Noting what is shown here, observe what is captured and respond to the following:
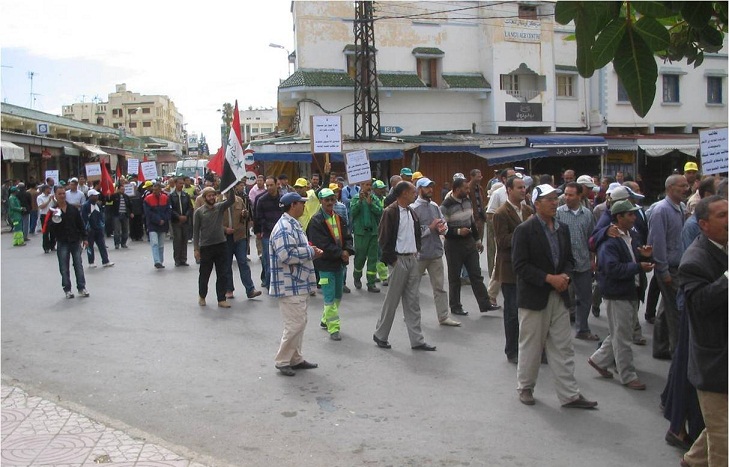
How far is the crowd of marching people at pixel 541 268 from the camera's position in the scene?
4.13 meters

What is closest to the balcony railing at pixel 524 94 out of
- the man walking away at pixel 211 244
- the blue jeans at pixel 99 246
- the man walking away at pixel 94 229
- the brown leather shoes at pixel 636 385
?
the man walking away at pixel 94 229

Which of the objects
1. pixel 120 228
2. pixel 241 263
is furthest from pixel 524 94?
pixel 241 263

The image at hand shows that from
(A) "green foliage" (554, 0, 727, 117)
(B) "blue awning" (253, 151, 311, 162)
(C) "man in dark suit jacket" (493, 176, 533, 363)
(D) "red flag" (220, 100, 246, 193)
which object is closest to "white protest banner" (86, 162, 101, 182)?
(B) "blue awning" (253, 151, 311, 162)

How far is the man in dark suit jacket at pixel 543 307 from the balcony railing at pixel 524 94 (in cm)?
2899

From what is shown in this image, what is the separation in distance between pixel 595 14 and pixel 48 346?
7.80m

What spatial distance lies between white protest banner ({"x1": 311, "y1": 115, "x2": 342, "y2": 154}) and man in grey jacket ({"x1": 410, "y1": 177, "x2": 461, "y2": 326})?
7594 mm

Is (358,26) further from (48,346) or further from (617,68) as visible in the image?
(617,68)

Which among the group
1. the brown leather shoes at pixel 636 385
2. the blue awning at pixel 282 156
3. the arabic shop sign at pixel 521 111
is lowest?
the brown leather shoes at pixel 636 385

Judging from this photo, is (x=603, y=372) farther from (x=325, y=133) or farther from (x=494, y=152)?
(x=494, y=152)

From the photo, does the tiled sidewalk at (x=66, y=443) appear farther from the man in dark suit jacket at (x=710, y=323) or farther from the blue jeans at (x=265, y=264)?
the blue jeans at (x=265, y=264)

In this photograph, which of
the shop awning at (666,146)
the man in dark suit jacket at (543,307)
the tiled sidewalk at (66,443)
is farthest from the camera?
the shop awning at (666,146)

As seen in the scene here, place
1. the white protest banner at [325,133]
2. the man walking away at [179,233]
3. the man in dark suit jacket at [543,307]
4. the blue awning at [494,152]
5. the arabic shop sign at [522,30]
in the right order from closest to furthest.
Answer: the man in dark suit jacket at [543,307], the man walking away at [179,233], the white protest banner at [325,133], the blue awning at [494,152], the arabic shop sign at [522,30]

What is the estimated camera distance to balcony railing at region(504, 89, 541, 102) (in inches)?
1334

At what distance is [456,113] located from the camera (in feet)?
112
